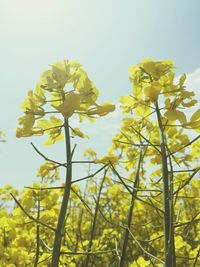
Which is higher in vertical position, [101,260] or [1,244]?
[1,244]

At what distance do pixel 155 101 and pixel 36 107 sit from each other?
683 mm

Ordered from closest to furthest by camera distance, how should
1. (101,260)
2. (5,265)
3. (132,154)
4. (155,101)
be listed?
(155,101)
(5,265)
(132,154)
(101,260)

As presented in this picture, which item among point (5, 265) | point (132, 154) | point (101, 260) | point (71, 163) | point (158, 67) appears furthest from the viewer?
point (101, 260)

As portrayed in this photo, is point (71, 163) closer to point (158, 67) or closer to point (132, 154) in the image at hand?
point (158, 67)

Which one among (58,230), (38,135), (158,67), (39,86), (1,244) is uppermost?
(158,67)

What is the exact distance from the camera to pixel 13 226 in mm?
2494

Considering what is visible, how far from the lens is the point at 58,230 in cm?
126

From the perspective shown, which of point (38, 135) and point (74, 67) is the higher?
point (74, 67)

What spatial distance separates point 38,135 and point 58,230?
529mm

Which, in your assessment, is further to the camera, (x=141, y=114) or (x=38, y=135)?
(x=141, y=114)

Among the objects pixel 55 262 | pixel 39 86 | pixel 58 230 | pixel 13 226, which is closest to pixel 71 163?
pixel 58 230

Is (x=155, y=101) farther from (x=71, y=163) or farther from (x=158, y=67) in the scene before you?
(x=71, y=163)

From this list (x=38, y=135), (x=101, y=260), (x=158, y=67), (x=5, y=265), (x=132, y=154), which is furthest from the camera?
(x=101, y=260)

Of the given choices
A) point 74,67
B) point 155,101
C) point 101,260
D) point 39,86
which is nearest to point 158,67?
point 155,101
